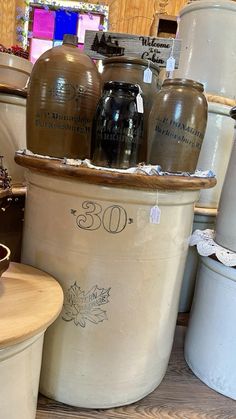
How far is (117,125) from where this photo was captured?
96cm

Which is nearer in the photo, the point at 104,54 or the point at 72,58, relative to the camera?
the point at 72,58

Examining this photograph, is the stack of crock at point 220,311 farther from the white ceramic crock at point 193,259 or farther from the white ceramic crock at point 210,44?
the white ceramic crock at point 210,44

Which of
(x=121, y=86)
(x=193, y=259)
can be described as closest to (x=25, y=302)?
(x=121, y=86)

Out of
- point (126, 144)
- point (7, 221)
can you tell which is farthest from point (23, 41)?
point (126, 144)

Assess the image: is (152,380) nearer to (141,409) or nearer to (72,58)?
(141,409)

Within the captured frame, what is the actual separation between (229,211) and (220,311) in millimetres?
318

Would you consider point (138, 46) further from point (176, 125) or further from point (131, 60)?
point (176, 125)

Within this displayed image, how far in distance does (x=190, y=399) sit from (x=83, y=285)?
0.53 metres

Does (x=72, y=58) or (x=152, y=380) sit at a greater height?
(x=72, y=58)

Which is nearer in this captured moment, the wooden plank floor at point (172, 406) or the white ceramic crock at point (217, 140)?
the wooden plank floor at point (172, 406)

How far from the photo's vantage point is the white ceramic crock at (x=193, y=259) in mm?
1619

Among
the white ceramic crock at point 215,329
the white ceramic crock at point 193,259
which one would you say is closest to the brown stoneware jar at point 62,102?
the white ceramic crock at point 215,329

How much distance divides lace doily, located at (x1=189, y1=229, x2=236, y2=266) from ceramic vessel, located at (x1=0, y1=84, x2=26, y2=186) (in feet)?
2.28

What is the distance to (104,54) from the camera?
1223 millimetres
